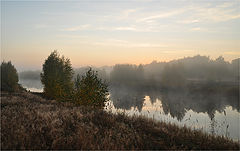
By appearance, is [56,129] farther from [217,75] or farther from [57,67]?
[217,75]

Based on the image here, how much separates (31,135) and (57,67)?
107 feet

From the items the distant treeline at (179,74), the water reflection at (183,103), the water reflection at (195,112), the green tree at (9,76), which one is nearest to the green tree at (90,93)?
the water reflection at (195,112)

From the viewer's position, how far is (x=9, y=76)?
41312 mm

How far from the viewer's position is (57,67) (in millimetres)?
36594

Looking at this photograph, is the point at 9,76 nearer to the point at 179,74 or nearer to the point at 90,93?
the point at 90,93

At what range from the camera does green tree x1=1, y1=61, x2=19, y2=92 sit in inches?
1597

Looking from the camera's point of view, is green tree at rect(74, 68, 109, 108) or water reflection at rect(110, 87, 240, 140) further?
water reflection at rect(110, 87, 240, 140)

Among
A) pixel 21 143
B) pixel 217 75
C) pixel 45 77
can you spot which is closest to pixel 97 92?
pixel 21 143

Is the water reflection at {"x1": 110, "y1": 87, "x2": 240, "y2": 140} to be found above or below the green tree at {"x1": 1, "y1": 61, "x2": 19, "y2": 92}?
below

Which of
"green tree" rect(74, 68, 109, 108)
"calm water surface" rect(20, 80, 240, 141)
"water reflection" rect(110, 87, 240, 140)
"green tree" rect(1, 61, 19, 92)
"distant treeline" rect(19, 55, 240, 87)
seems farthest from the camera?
"distant treeline" rect(19, 55, 240, 87)

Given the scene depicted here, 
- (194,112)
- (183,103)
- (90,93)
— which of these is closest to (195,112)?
(194,112)

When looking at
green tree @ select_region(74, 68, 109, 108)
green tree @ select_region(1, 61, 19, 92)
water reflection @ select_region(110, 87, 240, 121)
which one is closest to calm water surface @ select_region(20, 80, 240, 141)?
water reflection @ select_region(110, 87, 240, 121)

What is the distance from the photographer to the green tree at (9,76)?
1597 inches

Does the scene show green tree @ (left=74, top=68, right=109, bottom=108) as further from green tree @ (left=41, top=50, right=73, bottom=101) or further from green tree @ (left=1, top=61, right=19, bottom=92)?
green tree @ (left=1, top=61, right=19, bottom=92)
